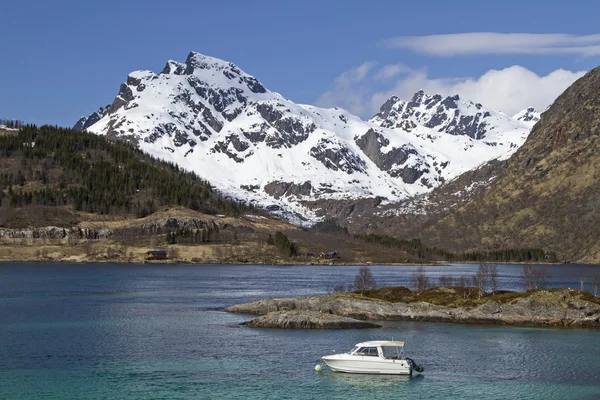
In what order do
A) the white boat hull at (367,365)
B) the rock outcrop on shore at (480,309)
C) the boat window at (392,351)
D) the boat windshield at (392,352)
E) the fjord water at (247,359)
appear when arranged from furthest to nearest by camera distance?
1. the rock outcrop on shore at (480,309)
2. the boat window at (392,351)
3. the boat windshield at (392,352)
4. the white boat hull at (367,365)
5. the fjord water at (247,359)

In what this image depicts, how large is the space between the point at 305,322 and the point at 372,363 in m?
39.1

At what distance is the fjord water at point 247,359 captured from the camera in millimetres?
84625

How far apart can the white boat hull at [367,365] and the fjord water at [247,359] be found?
3.65ft

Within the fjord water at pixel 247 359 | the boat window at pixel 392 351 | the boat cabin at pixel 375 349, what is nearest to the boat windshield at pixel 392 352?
the boat window at pixel 392 351

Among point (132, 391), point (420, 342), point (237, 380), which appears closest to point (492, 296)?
point (420, 342)

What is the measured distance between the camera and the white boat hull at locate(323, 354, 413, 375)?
92562 millimetres

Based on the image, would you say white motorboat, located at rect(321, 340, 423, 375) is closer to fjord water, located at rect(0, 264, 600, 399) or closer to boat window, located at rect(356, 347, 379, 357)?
boat window, located at rect(356, 347, 379, 357)

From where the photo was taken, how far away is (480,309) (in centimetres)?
14212

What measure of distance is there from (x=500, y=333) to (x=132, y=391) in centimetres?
6842

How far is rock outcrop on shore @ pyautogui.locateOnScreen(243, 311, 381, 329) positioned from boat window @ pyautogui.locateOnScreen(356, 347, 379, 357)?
1358 inches

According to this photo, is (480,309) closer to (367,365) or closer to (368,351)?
(368,351)

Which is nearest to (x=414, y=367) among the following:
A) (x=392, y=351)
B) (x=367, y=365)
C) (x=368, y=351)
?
(x=367, y=365)

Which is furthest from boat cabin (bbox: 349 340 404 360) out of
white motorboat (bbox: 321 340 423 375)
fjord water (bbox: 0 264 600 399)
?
fjord water (bbox: 0 264 600 399)

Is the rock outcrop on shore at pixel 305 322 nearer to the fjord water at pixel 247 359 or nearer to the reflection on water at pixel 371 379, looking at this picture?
the fjord water at pixel 247 359
